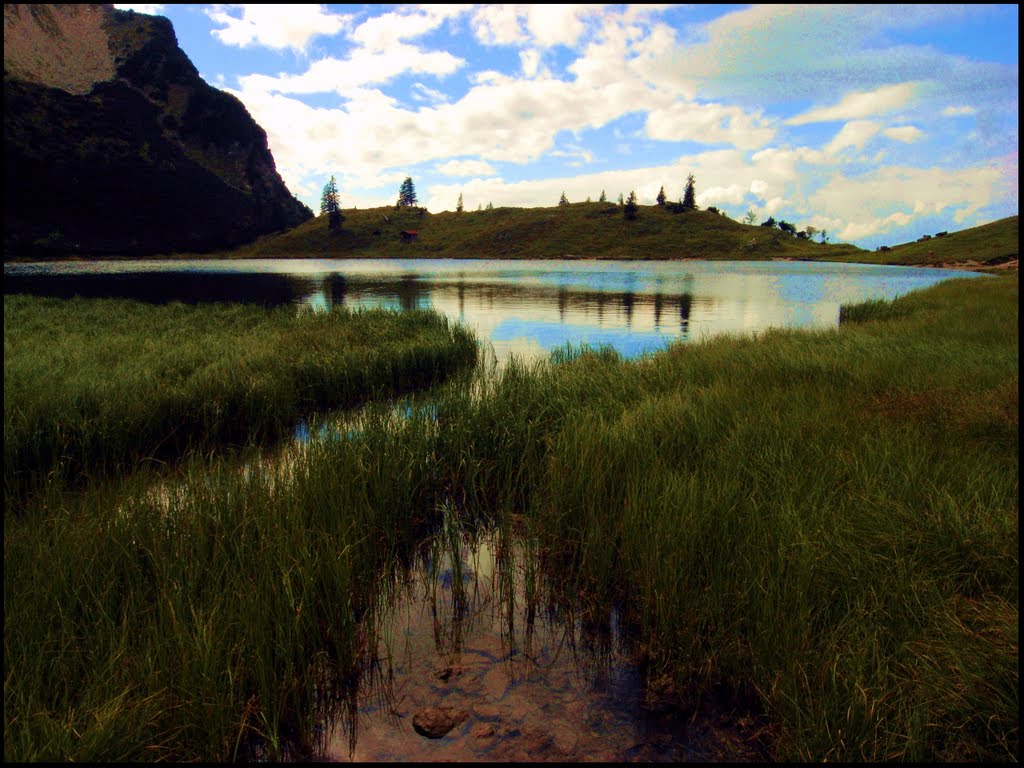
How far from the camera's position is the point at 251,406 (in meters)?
11.9

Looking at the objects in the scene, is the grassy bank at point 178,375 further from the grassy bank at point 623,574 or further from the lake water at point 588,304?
the lake water at point 588,304

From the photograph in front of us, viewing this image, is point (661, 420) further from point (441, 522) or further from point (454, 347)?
point (454, 347)

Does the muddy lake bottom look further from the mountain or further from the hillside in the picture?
the mountain

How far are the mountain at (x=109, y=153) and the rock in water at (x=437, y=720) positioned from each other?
157 metres

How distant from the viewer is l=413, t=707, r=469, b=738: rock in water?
4.22 metres

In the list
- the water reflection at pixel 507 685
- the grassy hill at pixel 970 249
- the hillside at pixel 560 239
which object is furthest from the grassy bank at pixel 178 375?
the hillside at pixel 560 239

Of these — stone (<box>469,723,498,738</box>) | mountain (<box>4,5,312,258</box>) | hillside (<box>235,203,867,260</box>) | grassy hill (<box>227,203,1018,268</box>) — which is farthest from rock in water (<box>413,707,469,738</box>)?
mountain (<box>4,5,312,258</box>)

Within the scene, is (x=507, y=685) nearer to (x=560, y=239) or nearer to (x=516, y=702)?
(x=516, y=702)

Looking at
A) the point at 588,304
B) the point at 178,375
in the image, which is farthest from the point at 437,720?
the point at 588,304

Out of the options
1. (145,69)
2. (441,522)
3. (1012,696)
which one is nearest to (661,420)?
(441,522)

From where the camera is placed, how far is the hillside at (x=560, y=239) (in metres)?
149

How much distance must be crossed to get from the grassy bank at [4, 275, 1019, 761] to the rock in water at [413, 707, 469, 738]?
684mm

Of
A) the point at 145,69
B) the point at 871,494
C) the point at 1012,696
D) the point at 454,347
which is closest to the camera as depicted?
the point at 1012,696

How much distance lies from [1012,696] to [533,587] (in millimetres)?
3778
